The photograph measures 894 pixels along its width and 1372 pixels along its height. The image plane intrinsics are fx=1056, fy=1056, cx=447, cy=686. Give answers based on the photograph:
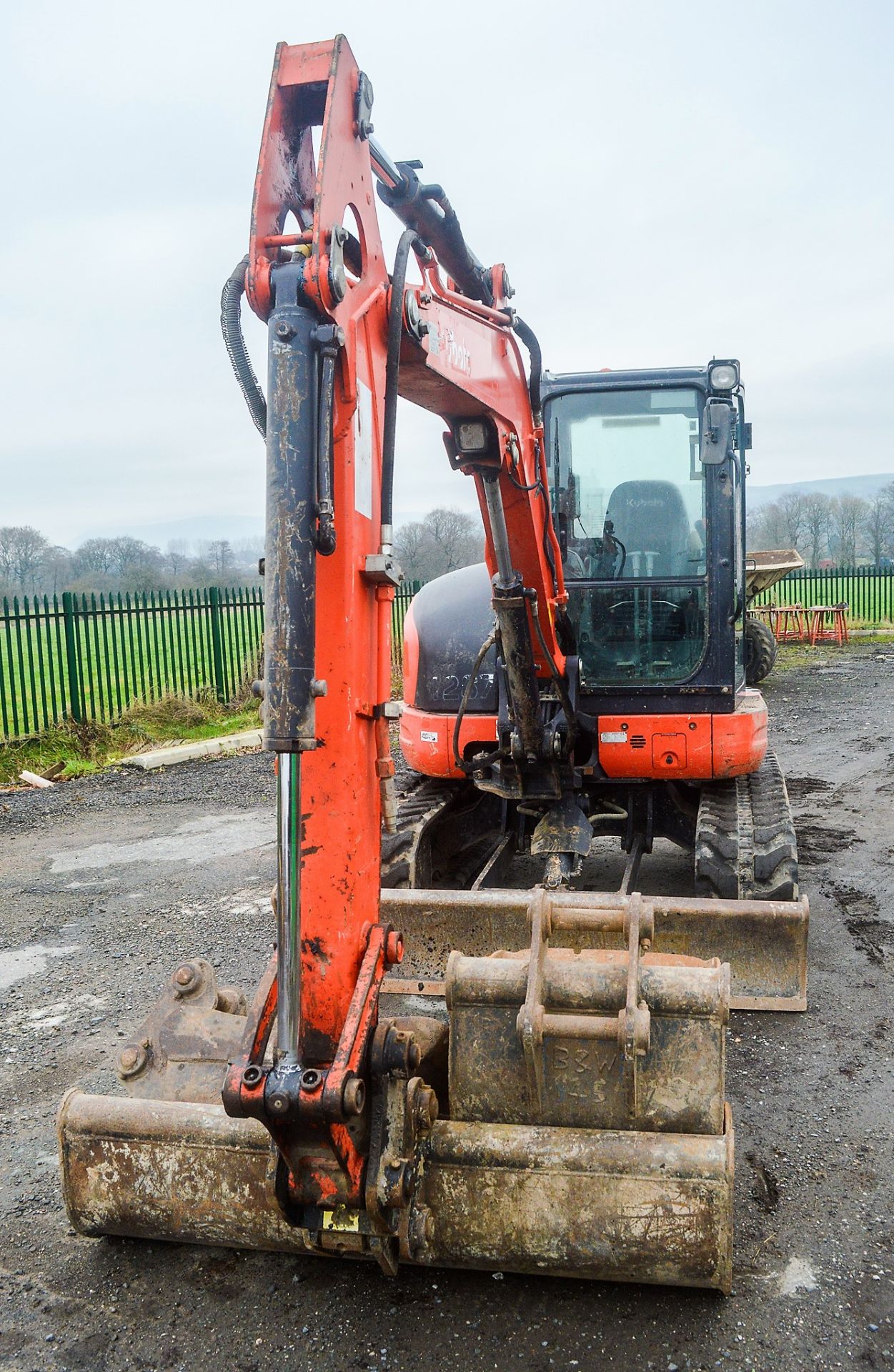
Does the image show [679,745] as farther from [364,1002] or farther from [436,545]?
[436,545]

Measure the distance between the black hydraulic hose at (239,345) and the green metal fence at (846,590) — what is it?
88.4ft

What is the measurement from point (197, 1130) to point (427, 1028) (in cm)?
68

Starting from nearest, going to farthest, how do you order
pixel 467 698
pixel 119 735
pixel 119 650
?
pixel 467 698
pixel 119 735
pixel 119 650

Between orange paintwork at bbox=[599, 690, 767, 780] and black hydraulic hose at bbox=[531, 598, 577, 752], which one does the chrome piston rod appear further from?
orange paintwork at bbox=[599, 690, 767, 780]

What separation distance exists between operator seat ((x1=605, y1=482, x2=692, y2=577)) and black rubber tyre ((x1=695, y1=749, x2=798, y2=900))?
1.21 m

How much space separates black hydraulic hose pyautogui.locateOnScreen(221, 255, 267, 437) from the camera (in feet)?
8.40

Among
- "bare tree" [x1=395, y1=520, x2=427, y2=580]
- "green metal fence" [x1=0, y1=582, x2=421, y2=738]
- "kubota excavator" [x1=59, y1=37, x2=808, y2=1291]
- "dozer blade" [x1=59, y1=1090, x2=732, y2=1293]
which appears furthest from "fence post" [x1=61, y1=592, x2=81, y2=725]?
"dozer blade" [x1=59, y1=1090, x2=732, y2=1293]

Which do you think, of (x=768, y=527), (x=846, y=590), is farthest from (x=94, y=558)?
(x=768, y=527)

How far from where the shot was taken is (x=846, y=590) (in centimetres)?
2884

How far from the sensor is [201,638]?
13844 mm

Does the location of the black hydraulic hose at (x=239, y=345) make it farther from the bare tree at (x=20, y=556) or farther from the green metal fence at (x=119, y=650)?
the bare tree at (x=20, y=556)

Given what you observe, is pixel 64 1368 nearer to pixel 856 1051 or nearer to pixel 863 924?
pixel 856 1051

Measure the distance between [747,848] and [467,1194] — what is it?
8.86ft

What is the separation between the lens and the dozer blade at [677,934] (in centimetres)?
423
